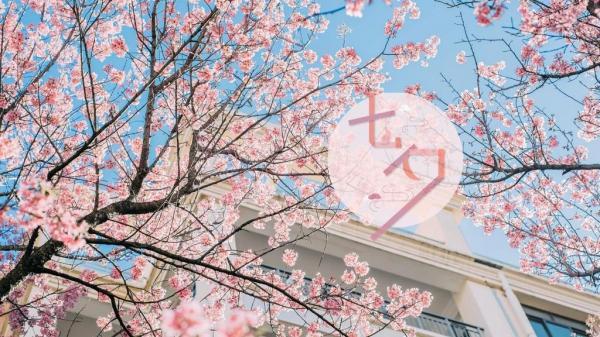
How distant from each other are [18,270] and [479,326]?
11.0 metres

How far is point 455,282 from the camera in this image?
44.1 ft

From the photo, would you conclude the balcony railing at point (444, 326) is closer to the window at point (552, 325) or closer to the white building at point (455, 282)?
the white building at point (455, 282)

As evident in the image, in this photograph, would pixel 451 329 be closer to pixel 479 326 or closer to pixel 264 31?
pixel 479 326

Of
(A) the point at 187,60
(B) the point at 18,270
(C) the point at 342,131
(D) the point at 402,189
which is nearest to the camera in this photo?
(B) the point at 18,270

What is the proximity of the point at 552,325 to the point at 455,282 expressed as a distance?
3196 millimetres

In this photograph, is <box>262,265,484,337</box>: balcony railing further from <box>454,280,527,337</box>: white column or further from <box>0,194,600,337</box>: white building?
<box>454,280,527,337</box>: white column

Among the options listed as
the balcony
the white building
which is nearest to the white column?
the white building

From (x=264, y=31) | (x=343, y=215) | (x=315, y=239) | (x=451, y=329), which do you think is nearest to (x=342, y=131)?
(x=343, y=215)

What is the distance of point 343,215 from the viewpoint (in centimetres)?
755

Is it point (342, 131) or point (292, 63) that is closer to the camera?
point (292, 63)

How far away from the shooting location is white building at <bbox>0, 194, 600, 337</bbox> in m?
12.1

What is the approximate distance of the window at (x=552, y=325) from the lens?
13.2 m
